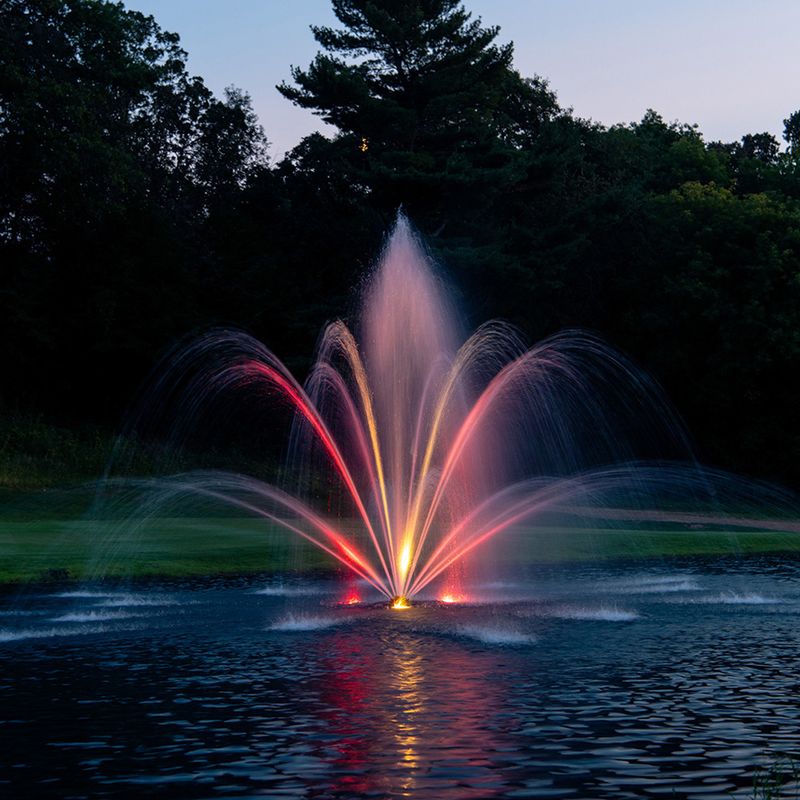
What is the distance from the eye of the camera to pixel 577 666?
1666cm

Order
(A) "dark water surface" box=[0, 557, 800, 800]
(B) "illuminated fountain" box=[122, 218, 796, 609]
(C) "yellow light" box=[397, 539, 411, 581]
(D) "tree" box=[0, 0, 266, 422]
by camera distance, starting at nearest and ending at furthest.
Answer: (A) "dark water surface" box=[0, 557, 800, 800], (C) "yellow light" box=[397, 539, 411, 581], (B) "illuminated fountain" box=[122, 218, 796, 609], (D) "tree" box=[0, 0, 266, 422]

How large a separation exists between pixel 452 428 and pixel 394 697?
29962 mm

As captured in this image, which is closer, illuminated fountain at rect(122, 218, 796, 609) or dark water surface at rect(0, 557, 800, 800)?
dark water surface at rect(0, 557, 800, 800)

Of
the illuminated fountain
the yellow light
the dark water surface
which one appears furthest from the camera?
the illuminated fountain

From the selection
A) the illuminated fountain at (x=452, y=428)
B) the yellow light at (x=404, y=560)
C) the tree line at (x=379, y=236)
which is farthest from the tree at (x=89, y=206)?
the yellow light at (x=404, y=560)

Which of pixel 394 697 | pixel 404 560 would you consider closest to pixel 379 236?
pixel 404 560

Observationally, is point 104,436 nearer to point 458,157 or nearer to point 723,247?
point 458,157

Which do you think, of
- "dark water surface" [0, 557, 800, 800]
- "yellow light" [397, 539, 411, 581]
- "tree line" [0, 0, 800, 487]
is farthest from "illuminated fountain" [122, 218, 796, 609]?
"dark water surface" [0, 557, 800, 800]

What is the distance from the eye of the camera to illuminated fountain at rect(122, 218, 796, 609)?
1519 inches

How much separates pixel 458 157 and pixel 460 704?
151 ft

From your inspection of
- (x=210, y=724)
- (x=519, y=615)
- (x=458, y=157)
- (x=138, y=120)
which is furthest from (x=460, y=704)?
(x=138, y=120)

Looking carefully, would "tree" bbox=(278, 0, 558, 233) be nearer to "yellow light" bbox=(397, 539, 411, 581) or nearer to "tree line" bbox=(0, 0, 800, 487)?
"tree line" bbox=(0, 0, 800, 487)

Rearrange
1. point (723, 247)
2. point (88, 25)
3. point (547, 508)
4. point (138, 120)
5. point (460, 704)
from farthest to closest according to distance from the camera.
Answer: point (138, 120)
point (723, 247)
point (88, 25)
point (547, 508)
point (460, 704)

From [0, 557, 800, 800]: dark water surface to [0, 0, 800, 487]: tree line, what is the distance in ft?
121
